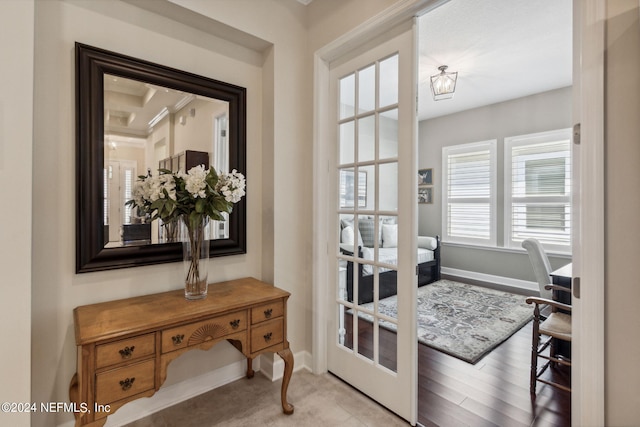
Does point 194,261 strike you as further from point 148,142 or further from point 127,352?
point 148,142

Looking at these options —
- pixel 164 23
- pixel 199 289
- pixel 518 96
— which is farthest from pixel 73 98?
pixel 518 96

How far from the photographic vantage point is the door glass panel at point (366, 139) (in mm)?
2010

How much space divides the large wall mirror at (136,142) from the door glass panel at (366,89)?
0.88 meters

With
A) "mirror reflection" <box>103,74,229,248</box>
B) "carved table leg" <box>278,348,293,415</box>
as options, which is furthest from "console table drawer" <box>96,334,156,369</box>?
"carved table leg" <box>278,348,293,415</box>

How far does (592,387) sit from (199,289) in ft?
6.04

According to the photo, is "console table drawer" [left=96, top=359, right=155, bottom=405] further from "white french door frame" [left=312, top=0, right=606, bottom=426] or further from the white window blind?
"white french door frame" [left=312, top=0, right=606, bottom=426]

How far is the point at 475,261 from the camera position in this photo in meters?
5.16

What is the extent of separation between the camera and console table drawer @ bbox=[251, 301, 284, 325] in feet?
5.76

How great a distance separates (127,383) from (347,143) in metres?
1.88

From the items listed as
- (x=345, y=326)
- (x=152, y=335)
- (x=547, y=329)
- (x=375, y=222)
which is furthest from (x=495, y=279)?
(x=152, y=335)

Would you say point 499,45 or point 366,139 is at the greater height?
point 499,45

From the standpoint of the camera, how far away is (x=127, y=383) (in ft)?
4.44

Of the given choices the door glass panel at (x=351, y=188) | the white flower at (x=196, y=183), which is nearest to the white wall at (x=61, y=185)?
the white flower at (x=196, y=183)

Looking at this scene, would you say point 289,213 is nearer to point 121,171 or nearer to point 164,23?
point 121,171
